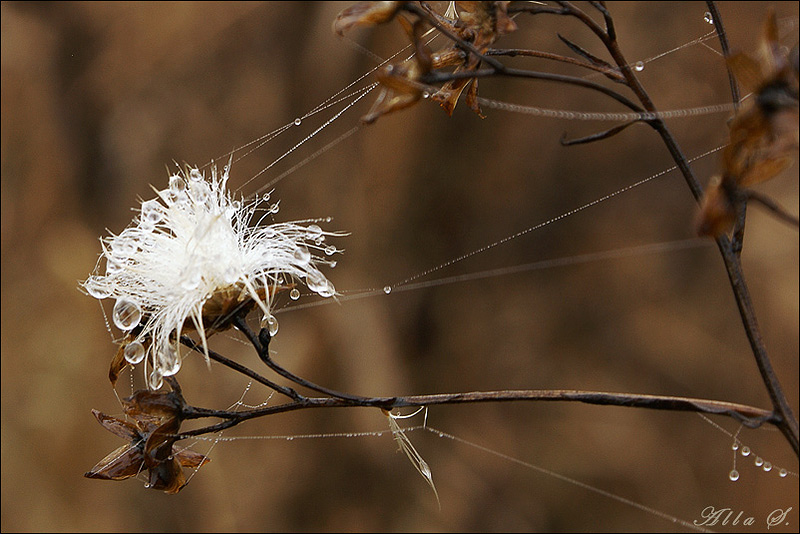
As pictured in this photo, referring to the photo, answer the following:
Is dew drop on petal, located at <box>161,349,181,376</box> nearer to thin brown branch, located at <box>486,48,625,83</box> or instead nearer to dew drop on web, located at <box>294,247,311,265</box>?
dew drop on web, located at <box>294,247,311,265</box>

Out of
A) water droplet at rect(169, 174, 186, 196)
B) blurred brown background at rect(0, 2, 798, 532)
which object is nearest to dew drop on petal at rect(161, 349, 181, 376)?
water droplet at rect(169, 174, 186, 196)

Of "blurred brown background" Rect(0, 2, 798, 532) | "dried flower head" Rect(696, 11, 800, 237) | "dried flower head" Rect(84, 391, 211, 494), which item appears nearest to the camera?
"dried flower head" Rect(696, 11, 800, 237)

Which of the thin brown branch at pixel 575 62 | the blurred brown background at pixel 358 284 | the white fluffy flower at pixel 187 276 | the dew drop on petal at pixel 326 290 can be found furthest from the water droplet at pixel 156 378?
the blurred brown background at pixel 358 284

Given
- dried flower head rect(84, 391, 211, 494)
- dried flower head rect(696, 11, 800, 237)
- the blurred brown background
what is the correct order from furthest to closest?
the blurred brown background
dried flower head rect(84, 391, 211, 494)
dried flower head rect(696, 11, 800, 237)

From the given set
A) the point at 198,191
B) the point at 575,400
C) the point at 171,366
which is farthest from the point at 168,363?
the point at 575,400

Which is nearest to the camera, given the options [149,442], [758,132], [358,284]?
[758,132]

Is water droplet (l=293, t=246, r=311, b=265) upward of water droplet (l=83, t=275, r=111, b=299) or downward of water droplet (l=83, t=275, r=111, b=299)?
downward

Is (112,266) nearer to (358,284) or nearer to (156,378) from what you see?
(156,378)
